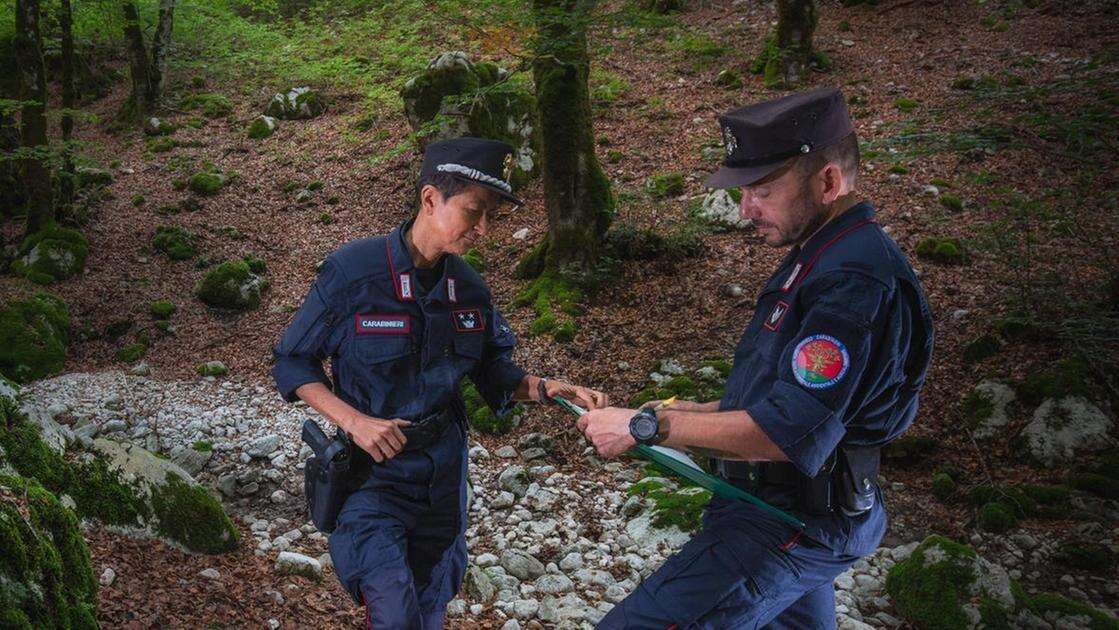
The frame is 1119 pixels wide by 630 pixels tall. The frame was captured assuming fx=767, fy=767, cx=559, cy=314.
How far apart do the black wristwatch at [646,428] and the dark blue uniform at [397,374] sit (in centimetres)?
97

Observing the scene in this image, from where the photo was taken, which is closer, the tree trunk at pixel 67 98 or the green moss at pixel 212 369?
the green moss at pixel 212 369

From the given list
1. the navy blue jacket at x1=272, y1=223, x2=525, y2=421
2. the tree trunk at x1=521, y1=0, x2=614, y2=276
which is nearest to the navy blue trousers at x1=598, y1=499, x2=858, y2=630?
the navy blue jacket at x1=272, y1=223, x2=525, y2=421

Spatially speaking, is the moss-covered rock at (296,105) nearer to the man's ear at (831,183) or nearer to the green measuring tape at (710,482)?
the green measuring tape at (710,482)

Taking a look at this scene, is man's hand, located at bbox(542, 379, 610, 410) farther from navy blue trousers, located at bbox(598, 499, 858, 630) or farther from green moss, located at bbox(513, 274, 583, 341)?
green moss, located at bbox(513, 274, 583, 341)

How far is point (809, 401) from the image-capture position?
2.20 meters

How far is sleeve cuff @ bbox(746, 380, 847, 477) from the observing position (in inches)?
86.2

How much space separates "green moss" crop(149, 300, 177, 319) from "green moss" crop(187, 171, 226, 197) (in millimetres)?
4199

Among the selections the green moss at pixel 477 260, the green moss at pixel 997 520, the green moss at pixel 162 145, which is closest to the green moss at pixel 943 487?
the green moss at pixel 997 520

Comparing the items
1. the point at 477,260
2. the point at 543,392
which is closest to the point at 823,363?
the point at 543,392

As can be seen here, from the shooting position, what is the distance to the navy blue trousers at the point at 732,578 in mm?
2367

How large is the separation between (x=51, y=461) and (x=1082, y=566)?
19.4ft

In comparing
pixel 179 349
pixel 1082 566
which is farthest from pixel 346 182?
pixel 1082 566

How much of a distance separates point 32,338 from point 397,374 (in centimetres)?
764

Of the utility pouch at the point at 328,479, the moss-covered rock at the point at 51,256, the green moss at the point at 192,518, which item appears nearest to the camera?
the utility pouch at the point at 328,479
